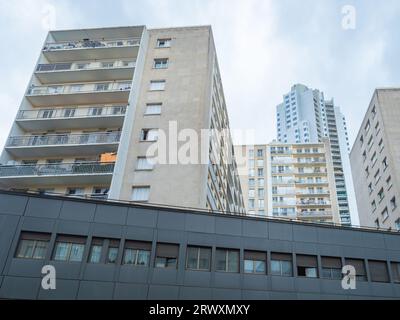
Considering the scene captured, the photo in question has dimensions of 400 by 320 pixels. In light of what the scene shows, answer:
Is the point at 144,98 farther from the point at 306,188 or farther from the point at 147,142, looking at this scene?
the point at 306,188

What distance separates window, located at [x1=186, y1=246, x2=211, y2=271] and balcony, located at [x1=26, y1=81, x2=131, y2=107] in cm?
1424

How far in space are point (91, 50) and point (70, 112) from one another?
5.84 m

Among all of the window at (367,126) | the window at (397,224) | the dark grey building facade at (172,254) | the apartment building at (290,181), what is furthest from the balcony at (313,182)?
the dark grey building facade at (172,254)

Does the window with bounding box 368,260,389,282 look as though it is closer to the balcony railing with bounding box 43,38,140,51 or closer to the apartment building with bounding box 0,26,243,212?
the apartment building with bounding box 0,26,243,212

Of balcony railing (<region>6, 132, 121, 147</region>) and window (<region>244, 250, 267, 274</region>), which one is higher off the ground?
balcony railing (<region>6, 132, 121, 147</region>)

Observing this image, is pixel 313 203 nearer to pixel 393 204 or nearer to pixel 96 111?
pixel 393 204

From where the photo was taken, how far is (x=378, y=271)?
760 inches

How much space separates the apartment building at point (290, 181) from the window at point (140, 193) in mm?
41320

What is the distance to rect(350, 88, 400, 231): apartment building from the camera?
37.5 m

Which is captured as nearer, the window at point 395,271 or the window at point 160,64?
the window at point 395,271

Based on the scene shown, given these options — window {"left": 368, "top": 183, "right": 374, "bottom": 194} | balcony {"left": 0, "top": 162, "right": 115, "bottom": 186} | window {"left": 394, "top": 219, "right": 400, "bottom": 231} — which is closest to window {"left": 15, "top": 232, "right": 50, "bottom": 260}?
balcony {"left": 0, "top": 162, "right": 115, "bottom": 186}

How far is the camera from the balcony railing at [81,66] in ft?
96.0

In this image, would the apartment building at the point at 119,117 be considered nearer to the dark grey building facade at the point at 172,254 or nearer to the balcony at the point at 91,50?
the balcony at the point at 91,50
